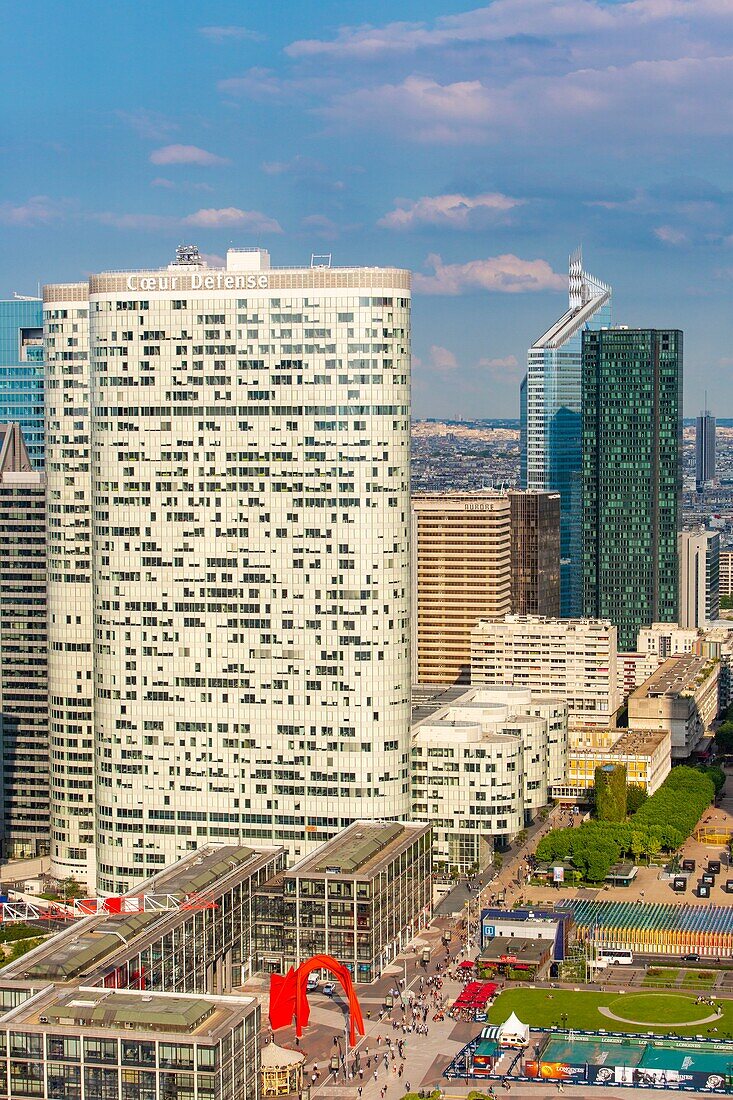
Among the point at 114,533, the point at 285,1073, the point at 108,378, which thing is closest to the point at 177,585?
the point at 114,533

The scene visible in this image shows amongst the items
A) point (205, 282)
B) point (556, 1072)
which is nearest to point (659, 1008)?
point (556, 1072)

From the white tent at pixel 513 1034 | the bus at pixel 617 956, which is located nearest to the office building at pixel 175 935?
the white tent at pixel 513 1034

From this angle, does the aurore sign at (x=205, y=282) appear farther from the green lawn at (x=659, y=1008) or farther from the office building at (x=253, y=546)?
the green lawn at (x=659, y=1008)

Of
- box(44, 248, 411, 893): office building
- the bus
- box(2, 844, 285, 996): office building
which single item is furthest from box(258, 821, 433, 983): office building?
the bus

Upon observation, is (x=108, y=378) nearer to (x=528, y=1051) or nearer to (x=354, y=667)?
(x=354, y=667)

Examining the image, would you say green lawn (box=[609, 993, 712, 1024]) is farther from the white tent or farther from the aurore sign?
the aurore sign

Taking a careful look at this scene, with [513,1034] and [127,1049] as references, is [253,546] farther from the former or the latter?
[127,1049]

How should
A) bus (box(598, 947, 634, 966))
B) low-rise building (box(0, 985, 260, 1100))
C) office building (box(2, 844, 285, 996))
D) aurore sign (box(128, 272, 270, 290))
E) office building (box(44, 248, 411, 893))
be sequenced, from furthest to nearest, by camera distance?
1. aurore sign (box(128, 272, 270, 290))
2. office building (box(44, 248, 411, 893))
3. bus (box(598, 947, 634, 966))
4. office building (box(2, 844, 285, 996))
5. low-rise building (box(0, 985, 260, 1100))
